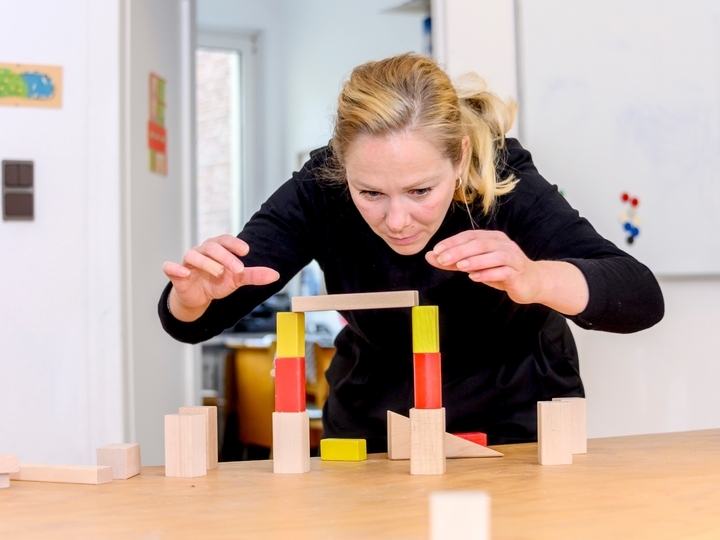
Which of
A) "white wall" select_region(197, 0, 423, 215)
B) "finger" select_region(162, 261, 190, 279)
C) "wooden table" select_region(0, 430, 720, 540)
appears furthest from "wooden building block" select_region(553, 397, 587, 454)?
"white wall" select_region(197, 0, 423, 215)

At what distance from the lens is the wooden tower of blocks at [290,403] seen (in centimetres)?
116

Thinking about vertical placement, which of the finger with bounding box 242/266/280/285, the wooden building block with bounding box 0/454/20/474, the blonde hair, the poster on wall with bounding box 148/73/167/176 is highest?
the poster on wall with bounding box 148/73/167/176

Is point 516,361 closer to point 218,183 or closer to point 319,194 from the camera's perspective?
point 319,194

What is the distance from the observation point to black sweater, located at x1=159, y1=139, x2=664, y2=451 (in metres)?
1.42

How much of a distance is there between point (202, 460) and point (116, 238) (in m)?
1.19

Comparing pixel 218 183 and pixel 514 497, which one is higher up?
pixel 218 183

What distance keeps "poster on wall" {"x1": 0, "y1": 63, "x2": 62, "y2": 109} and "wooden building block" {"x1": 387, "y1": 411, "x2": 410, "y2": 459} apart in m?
1.44

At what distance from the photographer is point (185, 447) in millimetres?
1157

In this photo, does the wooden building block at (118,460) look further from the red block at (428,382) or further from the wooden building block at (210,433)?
the red block at (428,382)

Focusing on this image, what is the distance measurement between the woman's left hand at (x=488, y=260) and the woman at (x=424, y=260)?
0.03 meters

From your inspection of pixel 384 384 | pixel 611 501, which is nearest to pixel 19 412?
pixel 384 384

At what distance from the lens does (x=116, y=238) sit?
221cm

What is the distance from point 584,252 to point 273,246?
0.53 m

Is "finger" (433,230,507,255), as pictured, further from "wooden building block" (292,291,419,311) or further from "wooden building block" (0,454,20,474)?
"wooden building block" (0,454,20,474)
